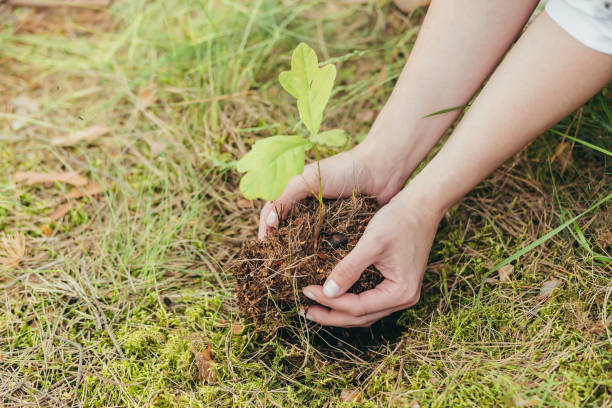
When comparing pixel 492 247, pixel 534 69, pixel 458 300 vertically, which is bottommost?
pixel 458 300

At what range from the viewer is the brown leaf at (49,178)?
94.5 inches

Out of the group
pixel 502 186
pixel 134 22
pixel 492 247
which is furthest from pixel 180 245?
pixel 134 22

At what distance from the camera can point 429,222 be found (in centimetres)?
163

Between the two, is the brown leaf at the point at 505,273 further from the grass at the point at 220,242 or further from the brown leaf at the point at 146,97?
the brown leaf at the point at 146,97

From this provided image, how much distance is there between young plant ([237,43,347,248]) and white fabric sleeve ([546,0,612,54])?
75 centimetres

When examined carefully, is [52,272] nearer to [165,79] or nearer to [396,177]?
[165,79]

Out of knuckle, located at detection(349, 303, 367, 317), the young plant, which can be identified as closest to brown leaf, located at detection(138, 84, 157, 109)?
the young plant

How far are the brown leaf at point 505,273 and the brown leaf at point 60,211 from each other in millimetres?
2201

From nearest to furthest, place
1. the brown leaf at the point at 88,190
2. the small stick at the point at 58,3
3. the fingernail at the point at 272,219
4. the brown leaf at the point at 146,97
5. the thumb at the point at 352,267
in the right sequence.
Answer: the thumb at the point at 352,267, the fingernail at the point at 272,219, the brown leaf at the point at 88,190, the brown leaf at the point at 146,97, the small stick at the point at 58,3

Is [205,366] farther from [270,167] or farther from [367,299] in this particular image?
[270,167]

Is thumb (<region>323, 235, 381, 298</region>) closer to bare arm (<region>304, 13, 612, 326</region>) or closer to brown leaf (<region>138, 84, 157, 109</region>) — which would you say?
bare arm (<region>304, 13, 612, 326</region>)

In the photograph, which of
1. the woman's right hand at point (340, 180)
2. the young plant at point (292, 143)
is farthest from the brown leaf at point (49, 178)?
the young plant at point (292, 143)

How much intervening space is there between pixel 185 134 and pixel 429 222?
1607mm

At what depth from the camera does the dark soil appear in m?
1.62
